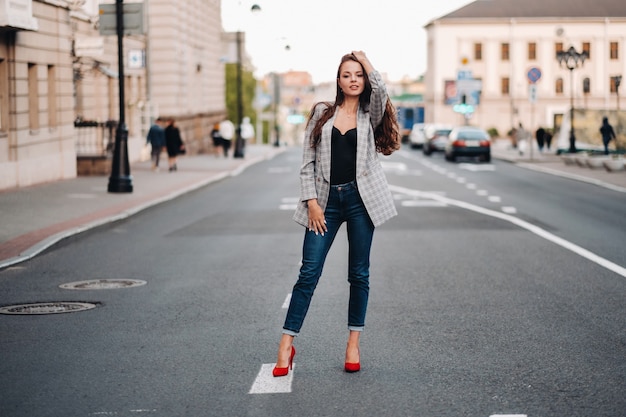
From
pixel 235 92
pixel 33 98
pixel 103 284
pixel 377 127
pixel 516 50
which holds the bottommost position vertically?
pixel 103 284

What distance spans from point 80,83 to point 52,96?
17.8 ft

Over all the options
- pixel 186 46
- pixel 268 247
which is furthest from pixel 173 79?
pixel 268 247

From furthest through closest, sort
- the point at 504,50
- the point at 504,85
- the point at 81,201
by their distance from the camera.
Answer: the point at 504,50 < the point at 504,85 < the point at 81,201

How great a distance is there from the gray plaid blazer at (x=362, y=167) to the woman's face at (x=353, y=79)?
74 millimetres

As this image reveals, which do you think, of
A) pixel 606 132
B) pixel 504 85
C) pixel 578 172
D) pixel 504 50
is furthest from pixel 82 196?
pixel 504 50

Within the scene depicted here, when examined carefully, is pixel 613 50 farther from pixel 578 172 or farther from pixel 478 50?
pixel 578 172

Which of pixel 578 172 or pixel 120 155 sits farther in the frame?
pixel 578 172

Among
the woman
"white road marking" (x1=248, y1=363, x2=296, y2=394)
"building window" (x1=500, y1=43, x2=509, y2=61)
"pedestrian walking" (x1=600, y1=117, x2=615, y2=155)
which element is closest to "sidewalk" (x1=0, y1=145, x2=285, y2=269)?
"white road marking" (x1=248, y1=363, x2=296, y2=394)

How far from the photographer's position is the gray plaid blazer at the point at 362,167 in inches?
248

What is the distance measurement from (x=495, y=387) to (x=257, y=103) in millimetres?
70386

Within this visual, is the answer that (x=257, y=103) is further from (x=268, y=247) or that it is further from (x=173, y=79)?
(x=268, y=247)

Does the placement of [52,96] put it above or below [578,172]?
above

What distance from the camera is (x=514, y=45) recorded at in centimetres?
10931

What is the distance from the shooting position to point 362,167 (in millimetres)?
6312
